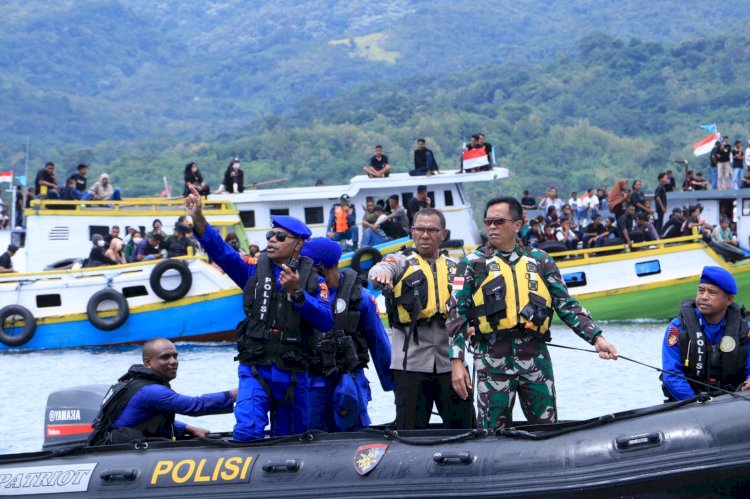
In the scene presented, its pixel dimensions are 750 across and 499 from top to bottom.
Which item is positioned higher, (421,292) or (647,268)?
(421,292)

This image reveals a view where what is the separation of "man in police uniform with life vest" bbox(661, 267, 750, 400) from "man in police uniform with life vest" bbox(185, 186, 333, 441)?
2.09 meters

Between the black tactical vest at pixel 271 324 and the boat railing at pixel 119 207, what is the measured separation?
61.6ft

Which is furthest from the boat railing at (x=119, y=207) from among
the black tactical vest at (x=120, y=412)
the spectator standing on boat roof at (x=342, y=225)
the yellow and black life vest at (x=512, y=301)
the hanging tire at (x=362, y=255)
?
the yellow and black life vest at (x=512, y=301)

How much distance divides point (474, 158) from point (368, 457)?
22.2m

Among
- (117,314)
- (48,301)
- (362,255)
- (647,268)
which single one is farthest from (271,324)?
(647,268)

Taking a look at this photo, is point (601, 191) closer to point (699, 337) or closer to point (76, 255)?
point (76, 255)

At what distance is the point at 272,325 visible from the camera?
830 centimetres

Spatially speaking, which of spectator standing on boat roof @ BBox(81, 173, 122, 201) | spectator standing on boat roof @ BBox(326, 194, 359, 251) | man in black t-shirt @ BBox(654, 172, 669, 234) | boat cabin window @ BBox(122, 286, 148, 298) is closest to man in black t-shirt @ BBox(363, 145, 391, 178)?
spectator standing on boat roof @ BBox(326, 194, 359, 251)

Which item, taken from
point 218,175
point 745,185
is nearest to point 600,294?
point 745,185

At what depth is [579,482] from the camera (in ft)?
25.1

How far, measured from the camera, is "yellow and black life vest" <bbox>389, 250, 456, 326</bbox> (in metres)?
8.66

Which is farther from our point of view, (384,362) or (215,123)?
(215,123)

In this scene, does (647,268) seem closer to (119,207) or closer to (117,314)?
(117,314)

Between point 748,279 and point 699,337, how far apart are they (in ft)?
63.1
